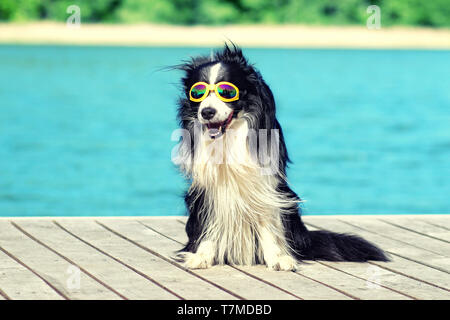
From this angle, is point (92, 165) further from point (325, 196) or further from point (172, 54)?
point (172, 54)

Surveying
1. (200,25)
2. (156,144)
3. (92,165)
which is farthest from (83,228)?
(200,25)

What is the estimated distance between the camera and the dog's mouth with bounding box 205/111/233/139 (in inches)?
131

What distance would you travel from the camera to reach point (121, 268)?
3.46 m

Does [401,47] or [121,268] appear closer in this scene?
[121,268]

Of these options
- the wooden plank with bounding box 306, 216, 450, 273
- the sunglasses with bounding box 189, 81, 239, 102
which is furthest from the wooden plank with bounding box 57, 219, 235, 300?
the wooden plank with bounding box 306, 216, 450, 273

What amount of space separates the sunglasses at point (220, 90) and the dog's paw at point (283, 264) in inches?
29.5

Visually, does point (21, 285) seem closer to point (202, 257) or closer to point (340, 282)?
point (202, 257)

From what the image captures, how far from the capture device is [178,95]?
11.6ft

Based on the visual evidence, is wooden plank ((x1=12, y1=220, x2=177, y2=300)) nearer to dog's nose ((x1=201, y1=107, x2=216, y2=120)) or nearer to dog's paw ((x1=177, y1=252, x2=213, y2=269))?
dog's paw ((x1=177, y1=252, x2=213, y2=269))

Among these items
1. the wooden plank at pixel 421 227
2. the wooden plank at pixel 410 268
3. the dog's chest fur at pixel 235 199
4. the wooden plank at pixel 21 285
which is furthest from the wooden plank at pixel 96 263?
the wooden plank at pixel 421 227

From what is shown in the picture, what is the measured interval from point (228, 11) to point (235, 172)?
29.6 m

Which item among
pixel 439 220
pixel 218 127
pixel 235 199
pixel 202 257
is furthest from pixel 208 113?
pixel 439 220

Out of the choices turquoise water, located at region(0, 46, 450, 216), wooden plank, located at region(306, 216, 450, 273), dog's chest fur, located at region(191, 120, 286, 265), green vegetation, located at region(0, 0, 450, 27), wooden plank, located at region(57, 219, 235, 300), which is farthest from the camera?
green vegetation, located at region(0, 0, 450, 27)
